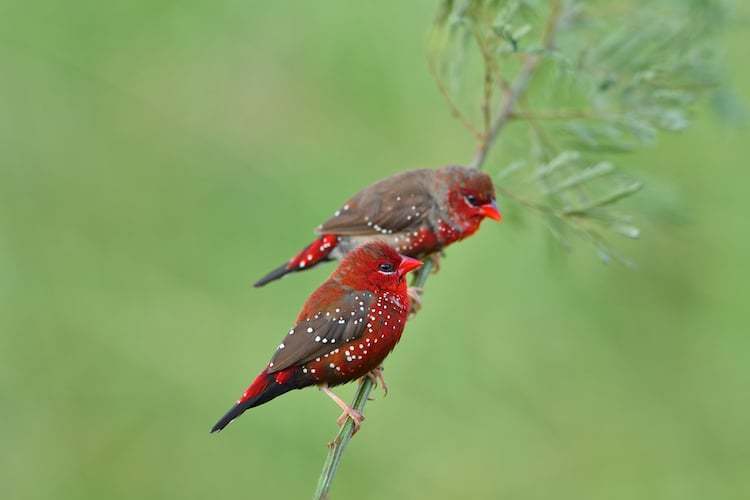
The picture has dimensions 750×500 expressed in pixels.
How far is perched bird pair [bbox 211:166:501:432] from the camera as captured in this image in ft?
7.95

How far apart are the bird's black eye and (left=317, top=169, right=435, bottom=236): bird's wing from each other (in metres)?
0.54

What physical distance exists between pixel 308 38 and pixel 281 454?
87.2 inches

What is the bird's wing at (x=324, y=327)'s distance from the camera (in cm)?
240

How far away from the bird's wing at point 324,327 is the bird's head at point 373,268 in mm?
52

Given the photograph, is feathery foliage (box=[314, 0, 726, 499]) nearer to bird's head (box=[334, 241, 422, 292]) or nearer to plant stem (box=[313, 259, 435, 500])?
plant stem (box=[313, 259, 435, 500])

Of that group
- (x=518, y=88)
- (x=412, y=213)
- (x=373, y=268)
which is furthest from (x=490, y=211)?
(x=373, y=268)

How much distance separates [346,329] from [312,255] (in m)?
0.69

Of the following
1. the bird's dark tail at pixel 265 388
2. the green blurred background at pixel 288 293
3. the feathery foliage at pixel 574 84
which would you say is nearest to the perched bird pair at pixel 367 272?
the bird's dark tail at pixel 265 388

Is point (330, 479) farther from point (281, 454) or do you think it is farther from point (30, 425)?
point (30, 425)

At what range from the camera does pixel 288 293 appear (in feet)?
15.1

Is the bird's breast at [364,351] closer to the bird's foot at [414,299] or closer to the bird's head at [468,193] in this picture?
the bird's foot at [414,299]

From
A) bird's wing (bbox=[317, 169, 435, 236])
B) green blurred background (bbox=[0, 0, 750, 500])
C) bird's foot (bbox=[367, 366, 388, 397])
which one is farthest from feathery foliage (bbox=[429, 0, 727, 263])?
green blurred background (bbox=[0, 0, 750, 500])

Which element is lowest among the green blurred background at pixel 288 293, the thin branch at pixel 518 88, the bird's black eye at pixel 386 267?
the green blurred background at pixel 288 293

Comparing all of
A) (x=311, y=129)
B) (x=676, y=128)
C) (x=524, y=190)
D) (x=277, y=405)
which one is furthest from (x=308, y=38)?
(x=676, y=128)
